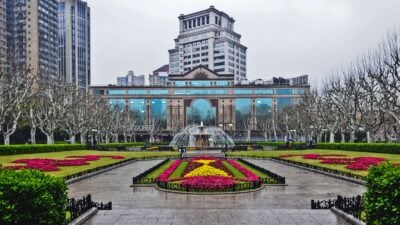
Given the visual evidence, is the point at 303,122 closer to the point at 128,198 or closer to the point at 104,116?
the point at 104,116

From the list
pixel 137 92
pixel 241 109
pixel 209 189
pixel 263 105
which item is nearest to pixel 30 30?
pixel 137 92

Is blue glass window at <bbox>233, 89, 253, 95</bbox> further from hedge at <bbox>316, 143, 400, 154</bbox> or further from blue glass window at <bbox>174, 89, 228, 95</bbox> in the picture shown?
hedge at <bbox>316, 143, 400, 154</bbox>

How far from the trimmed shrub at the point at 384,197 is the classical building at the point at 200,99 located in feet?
357

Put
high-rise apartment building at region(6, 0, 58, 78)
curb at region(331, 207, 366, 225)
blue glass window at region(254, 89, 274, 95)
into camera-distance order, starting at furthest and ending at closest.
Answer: high-rise apartment building at region(6, 0, 58, 78), blue glass window at region(254, 89, 274, 95), curb at region(331, 207, 366, 225)

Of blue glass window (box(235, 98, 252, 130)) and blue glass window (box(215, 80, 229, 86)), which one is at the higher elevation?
blue glass window (box(215, 80, 229, 86))

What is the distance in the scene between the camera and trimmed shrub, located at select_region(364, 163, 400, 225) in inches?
321

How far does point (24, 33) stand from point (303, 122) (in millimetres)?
87760

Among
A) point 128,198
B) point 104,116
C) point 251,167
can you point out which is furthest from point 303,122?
point 128,198

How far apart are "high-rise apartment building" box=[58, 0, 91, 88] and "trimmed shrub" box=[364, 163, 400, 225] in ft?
544

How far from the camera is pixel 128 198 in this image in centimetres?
1738

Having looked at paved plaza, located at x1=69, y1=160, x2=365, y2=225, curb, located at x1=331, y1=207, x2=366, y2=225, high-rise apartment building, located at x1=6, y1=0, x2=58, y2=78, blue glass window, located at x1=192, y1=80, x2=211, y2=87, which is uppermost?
high-rise apartment building, located at x1=6, y1=0, x2=58, y2=78

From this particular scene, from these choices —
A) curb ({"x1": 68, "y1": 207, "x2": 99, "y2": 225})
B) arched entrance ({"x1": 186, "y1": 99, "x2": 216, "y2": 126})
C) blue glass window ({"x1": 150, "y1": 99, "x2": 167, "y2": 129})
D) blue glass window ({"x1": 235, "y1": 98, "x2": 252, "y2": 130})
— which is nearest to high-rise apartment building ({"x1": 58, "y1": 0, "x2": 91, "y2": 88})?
blue glass window ({"x1": 150, "y1": 99, "x2": 167, "y2": 129})

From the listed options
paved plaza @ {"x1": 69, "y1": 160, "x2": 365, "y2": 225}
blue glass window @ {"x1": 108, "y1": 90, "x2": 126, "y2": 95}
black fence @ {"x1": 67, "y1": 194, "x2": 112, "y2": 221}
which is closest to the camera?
black fence @ {"x1": 67, "y1": 194, "x2": 112, "y2": 221}

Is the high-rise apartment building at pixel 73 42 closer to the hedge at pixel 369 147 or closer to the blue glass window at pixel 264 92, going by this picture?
the blue glass window at pixel 264 92
